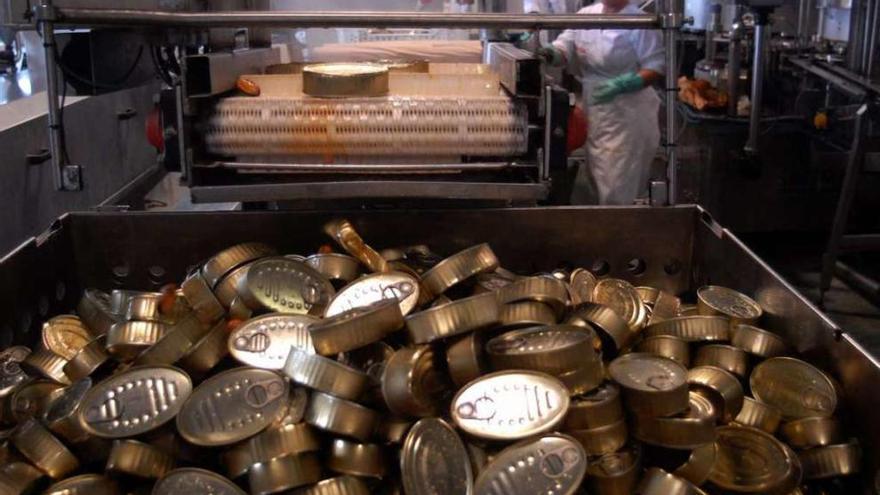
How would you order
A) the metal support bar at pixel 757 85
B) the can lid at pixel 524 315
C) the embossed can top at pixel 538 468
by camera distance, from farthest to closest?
the metal support bar at pixel 757 85 → the can lid at pixel 524 315 → the embossed can top at pixel 538 468

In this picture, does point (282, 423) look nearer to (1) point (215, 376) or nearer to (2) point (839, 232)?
(1) point (215, 376)

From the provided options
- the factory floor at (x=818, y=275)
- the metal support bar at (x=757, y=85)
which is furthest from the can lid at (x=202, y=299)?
the metal support bar at (x=757, y=85)

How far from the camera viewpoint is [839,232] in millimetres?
3820

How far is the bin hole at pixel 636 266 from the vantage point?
201 cm

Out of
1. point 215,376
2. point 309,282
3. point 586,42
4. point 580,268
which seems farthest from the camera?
point 586,42

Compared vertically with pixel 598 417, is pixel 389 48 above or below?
above

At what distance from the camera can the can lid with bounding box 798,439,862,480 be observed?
4.38ft

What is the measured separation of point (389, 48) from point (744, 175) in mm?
1977

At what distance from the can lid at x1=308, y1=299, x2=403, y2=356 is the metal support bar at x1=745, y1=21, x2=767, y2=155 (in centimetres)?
314

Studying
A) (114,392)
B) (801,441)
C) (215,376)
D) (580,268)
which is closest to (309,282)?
(215,376)

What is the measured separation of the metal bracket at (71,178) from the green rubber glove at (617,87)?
2914mm

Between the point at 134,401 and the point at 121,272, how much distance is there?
0.69 metres

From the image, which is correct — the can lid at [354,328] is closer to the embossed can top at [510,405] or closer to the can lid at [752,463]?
the embossed can top at [510,405]

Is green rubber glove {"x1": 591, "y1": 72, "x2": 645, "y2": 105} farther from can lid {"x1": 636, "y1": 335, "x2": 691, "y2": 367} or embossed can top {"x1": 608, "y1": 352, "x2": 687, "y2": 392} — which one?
embossed can top {"x1": 608, "y1": 352, "x2": 687, "y2": 392}
